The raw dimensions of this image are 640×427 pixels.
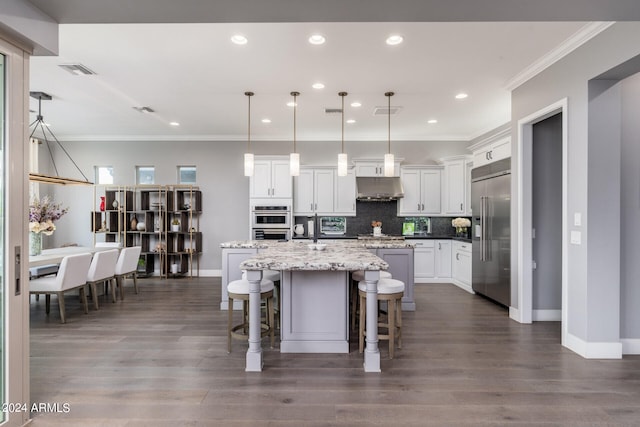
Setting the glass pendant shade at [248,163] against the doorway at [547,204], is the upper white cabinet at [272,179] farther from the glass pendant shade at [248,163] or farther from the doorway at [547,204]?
the doorway at [547,204]

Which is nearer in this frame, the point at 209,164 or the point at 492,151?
the point at 492,151

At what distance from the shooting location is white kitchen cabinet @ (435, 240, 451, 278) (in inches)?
247

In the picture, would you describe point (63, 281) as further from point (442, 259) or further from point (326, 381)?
point (442, 259)

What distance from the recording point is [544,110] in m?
3.52

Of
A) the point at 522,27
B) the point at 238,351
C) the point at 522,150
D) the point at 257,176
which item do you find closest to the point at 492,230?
the point at 522,150

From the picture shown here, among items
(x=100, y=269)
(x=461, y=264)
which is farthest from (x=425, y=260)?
(x=100, y=269)

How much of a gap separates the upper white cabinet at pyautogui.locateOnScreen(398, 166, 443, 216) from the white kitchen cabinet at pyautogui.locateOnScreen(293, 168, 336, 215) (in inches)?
56.9

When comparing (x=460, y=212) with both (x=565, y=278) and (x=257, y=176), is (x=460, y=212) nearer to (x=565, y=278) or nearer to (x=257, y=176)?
(x=565, y=278)

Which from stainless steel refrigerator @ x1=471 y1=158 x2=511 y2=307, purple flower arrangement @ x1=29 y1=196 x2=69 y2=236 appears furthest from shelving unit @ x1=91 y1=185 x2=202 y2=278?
stainless steel refrigerator @ x1=471 y1=158 x2=511 y2=307

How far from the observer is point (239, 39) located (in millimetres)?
3078

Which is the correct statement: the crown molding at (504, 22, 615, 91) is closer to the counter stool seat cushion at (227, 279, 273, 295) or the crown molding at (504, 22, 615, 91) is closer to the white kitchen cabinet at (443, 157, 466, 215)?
the white kitchen cabinet at (443, 157, 466, 215)

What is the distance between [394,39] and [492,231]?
3.00 m

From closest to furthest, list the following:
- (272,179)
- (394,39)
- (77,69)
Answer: (394,39) < (77,69) < (272,179)

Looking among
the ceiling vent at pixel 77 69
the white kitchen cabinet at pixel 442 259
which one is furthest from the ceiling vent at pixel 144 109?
the white kitchen cabinet at pixel 442 259
